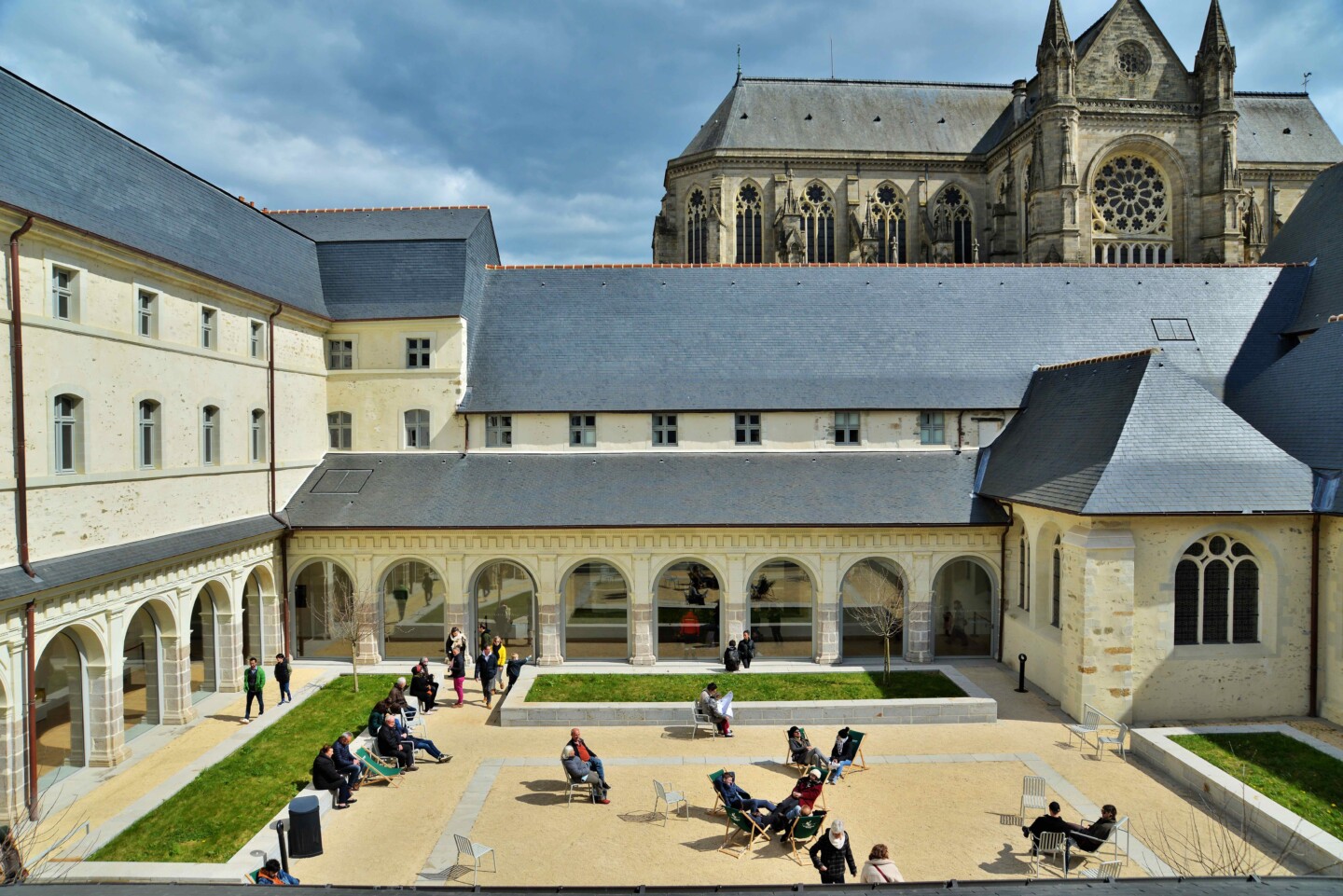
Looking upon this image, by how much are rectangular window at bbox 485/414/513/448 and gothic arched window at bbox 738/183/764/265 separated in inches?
1069

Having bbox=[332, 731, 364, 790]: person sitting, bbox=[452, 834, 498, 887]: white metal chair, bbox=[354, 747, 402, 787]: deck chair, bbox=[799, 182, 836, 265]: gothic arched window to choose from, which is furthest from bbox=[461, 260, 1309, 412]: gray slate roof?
bbox=[799, 182, 836, 265]: gothic arched window

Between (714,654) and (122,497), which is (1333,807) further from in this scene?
(122,497)

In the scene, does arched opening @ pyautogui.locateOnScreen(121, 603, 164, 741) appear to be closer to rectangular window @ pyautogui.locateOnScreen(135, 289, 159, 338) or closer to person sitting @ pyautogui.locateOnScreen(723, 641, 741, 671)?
rectangular window @ pyautogui.locateOnScreen(135, 289, 159, 338)

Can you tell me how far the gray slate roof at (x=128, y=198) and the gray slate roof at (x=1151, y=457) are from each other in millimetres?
20647

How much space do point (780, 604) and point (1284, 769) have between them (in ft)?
40.1

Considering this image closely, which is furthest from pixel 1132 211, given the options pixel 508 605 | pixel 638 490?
pixel 508 605

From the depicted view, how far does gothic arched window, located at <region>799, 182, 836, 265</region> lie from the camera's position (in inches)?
1898

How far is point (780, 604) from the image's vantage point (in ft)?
78.1

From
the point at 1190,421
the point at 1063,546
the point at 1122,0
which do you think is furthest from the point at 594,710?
the point at 1122,0

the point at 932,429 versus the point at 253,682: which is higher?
the point at 932,429

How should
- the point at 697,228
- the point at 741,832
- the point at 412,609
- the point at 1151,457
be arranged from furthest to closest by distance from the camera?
the point at 697,228
the point at 412,609
the point at 1151,457
the point at 741,832

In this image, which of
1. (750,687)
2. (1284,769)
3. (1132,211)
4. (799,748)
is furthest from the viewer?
(1132,211)

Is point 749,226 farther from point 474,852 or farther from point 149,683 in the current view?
point 474,852

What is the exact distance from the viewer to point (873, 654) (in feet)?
76.1
